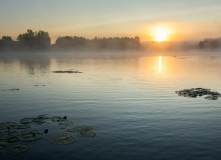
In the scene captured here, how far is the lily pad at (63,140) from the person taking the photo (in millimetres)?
16297

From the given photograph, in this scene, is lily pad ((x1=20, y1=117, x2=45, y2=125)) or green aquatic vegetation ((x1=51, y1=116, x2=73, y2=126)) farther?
lily pad ((x1=20, y1=117, x2=45, y2=125))

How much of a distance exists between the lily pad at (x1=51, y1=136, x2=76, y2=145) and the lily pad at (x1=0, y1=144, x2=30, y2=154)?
6.27 ft

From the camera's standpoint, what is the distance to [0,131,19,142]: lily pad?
16150mm

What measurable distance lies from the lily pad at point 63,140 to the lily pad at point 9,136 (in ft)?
8.71

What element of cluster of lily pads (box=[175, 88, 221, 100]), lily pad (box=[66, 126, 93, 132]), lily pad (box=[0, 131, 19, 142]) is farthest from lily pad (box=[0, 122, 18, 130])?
cluster of lily pads (box=[175, 88, 221, 100])

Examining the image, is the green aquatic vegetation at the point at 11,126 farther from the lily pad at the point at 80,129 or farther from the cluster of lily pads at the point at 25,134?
the lily pad at the point at 80,129

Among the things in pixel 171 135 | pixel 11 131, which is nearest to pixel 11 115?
pixel 11 131

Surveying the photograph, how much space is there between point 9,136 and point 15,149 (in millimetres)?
2337

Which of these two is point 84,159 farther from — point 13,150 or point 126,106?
point 126,106

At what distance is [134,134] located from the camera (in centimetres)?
1839

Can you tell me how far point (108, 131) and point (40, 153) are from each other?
20.1 feet

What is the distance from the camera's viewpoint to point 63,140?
16.7m

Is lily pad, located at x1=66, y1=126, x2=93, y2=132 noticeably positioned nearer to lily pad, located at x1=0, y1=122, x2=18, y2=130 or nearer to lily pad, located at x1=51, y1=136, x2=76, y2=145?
lily pad, located at x1=51, y1=136, x2=76, y2=145

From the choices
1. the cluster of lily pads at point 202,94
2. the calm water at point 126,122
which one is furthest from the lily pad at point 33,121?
the cluster of lily pads at point 202,94
